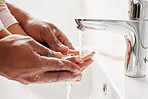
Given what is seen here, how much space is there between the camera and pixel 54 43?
0.73 m

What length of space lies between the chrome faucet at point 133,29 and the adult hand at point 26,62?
15 cm

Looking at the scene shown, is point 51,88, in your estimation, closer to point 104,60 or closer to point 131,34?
point 104,60

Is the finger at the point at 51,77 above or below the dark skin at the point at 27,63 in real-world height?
below

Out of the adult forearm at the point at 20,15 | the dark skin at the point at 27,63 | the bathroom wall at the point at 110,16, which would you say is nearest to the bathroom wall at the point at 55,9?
the bathroom wall at the point at 110,16

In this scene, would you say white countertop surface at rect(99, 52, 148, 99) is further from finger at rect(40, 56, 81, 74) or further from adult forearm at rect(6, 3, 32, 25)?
adult forearm at rect(6, 3, 32, 25)

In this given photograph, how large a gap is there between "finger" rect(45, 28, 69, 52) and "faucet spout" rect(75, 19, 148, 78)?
14 centimetres

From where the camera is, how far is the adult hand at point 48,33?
0.73 m

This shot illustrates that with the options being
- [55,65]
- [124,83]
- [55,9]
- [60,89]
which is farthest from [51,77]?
[55,9]

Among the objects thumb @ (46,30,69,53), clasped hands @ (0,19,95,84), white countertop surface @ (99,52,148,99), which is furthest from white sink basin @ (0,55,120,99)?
clasped hands @ (0,19,95,84)

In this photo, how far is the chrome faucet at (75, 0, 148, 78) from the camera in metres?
0.58

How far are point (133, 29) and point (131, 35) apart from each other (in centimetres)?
2

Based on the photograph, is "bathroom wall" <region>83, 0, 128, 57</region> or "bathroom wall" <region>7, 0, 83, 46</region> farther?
"bathroom wall" <region>7, 0, 83, 46</region>

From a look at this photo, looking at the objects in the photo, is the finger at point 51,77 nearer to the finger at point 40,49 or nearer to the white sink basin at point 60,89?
the finger at point 40,49

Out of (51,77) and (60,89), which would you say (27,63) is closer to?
(51,77)
